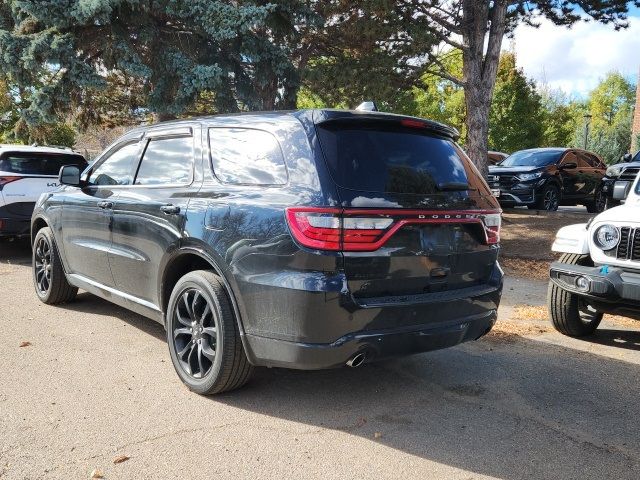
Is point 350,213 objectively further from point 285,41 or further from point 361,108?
point 285,41

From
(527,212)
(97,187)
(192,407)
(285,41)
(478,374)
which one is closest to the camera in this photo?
(192,407)

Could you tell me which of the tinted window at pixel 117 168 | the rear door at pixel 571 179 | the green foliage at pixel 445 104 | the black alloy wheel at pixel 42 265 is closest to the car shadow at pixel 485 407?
the tinted window at pixel 117 168

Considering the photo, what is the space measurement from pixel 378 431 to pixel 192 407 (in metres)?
1.17

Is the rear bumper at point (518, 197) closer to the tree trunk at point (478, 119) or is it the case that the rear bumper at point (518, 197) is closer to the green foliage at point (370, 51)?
the tree trunk at point (478, 119)

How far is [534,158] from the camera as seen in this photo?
15.3 m

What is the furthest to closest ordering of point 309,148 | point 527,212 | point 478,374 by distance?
1. point 527,212
2. point 478,374
3. point 309,148

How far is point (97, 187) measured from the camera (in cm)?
516

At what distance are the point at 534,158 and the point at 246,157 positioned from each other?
13.2 m

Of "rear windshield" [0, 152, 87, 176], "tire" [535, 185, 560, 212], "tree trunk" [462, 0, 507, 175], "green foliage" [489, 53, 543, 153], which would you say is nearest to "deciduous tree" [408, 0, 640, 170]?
"tree trunk" [462, 0, 507, 175]

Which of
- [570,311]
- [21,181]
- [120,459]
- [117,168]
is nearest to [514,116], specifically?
[21,181]

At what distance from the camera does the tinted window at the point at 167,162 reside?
4.16m

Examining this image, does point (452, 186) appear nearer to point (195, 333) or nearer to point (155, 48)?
point (195, 333)

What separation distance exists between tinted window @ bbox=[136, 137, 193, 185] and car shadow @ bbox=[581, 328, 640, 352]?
13.0 feet

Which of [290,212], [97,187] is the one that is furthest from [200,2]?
[290,212]
